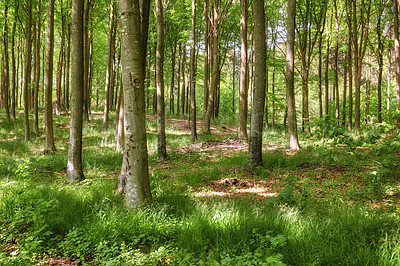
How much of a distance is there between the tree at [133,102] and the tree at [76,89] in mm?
2845

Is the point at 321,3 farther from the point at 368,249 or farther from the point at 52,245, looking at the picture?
the point at 52,245

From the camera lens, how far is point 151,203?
13.1 ft

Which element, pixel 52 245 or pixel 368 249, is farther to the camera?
pixel 52 245

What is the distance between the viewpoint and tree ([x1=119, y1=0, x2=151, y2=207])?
12.2 ft

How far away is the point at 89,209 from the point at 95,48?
26.5 meters

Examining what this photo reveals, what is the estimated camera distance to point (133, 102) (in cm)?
379

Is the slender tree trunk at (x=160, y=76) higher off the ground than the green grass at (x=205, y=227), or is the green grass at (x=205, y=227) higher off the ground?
the slender tree trunk at (x=160, y=76)

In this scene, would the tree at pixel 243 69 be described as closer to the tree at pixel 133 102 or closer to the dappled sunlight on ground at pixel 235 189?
the dappled sunlight on ground at pixel 235 189

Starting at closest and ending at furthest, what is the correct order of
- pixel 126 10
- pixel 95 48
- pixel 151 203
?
pixel 126 10 < pixel 151 203 < pixel 95 48

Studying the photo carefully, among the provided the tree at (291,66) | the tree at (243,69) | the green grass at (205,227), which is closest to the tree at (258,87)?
the green grass at (205,227)

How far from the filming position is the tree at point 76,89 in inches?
231

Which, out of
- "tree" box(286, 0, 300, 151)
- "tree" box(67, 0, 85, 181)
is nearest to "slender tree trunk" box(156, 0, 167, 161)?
"tree" box(67, 0, 85, 181)

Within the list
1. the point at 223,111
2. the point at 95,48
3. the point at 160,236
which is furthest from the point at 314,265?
the point at 223,111

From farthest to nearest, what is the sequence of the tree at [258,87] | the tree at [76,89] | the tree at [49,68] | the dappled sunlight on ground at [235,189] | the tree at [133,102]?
the tree at [49,68]
the tree at [258,87]
the tree at [76,89]
the dappled sunlight on ground at [235,189]
the tree at [133,102]
